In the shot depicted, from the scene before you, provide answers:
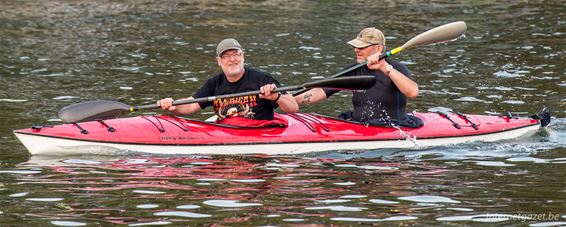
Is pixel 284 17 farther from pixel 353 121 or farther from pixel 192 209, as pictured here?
pixel 192 209

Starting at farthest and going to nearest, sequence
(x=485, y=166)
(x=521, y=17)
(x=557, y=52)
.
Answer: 1. (x=521, y=17)
2. (x=557, y=52)
3. (x=485, y=166)

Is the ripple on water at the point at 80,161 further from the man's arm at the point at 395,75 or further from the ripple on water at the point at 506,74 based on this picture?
the ripple on water at the point at 506,74

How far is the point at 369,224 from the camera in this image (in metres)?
9.48

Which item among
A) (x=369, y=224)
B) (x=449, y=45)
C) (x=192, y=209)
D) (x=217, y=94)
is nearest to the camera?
(x=369, y=224)

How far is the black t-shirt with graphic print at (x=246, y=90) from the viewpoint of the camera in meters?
13.4

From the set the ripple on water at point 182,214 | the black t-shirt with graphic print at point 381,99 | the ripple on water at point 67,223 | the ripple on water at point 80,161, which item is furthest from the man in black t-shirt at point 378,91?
the ripple on water at point 67,223

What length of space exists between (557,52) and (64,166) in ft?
43.6

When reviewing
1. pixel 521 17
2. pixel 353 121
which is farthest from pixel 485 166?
pixel 521 17

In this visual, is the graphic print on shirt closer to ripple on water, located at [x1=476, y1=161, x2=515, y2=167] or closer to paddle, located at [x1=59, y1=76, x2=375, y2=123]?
paddle, located at [x1=59, y1=76, x2=375, y2=123]

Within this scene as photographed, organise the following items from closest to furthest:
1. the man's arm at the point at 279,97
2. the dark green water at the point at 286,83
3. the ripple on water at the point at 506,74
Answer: the dark green water at the point at 286,83
the man's arm at the point at 279,97
the ripple on water at the point at 506,74

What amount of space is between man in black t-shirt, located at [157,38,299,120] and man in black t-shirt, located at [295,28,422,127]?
0.77 m

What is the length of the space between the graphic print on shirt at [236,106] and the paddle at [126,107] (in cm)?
26

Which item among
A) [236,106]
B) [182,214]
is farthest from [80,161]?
[182,214]

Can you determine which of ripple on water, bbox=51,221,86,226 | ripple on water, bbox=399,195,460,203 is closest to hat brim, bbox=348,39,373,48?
ripple on water, bbox=399,195,460,203
